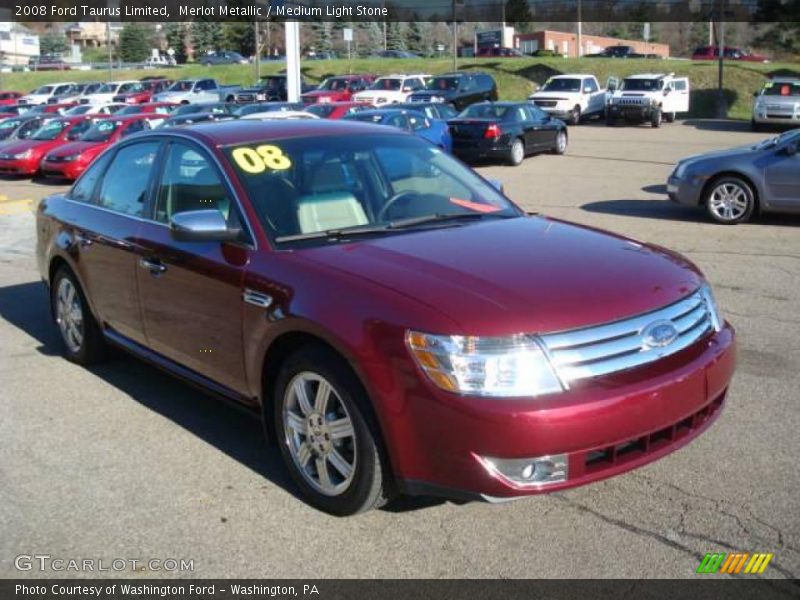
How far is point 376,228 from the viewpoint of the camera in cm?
425

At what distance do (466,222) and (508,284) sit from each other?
1018 millimetres

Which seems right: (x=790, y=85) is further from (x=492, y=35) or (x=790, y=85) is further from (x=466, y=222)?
(x=492, y=35)

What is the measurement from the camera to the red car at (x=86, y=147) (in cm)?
1892

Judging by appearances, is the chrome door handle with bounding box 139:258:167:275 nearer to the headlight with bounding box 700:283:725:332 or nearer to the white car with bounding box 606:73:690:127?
the headlight with bounding box 700:283:725:332

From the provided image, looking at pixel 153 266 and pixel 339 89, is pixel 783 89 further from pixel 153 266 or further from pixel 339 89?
pixel 153 266

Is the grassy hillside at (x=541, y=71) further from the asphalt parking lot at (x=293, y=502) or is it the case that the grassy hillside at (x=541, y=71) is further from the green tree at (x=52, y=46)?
the green tree at (x=52, y=46)

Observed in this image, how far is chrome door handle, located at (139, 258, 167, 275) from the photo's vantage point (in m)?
4.68

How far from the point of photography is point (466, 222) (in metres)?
4.44

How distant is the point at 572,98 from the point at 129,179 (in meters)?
29.4

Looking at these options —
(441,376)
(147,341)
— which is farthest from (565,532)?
(147,341)

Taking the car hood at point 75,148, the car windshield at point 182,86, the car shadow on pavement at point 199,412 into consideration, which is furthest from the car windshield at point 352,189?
the car windshield at point 182,86

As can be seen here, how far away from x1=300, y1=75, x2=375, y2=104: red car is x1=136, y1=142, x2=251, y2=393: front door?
29478mm

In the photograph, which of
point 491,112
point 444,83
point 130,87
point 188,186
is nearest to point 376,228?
point 188,186

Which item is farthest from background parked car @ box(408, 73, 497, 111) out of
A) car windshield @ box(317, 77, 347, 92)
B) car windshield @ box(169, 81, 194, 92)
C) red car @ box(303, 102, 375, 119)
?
car windshield @ box(169, 81, 194, 92)
